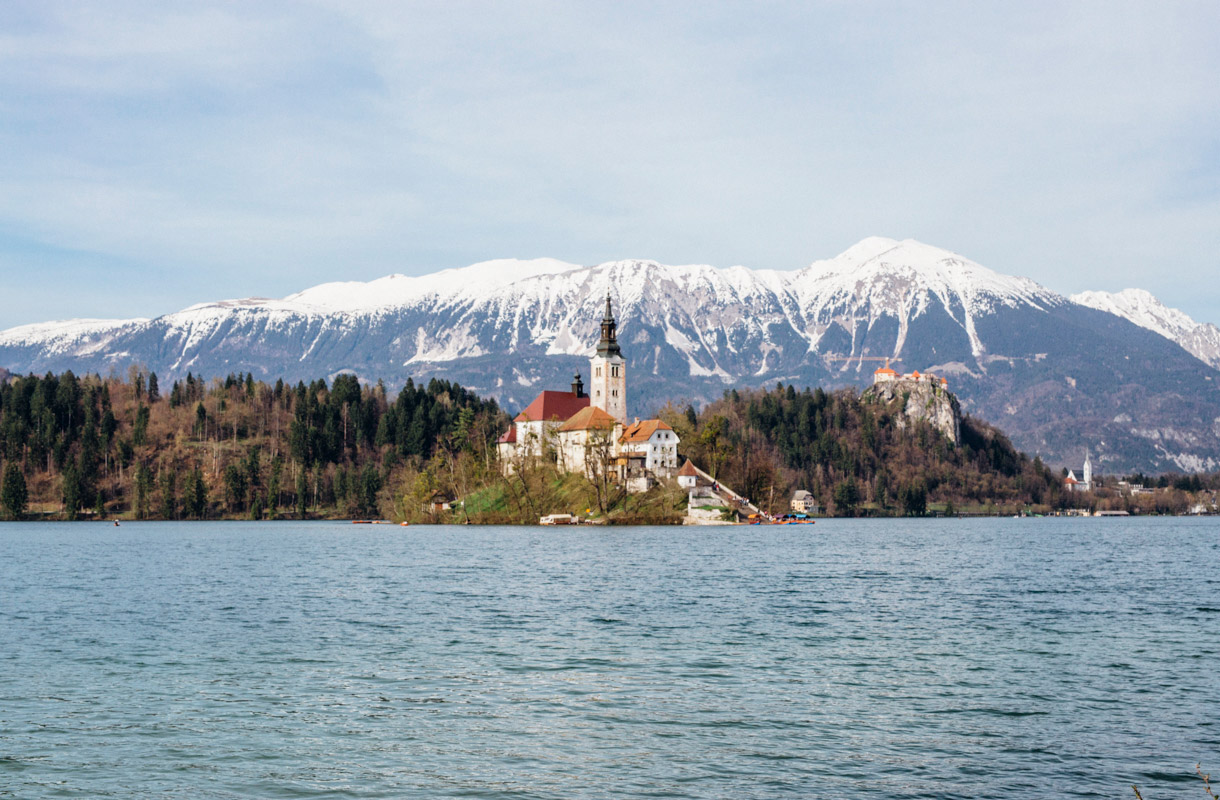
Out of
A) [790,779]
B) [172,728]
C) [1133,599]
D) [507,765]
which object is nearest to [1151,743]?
[790,779]

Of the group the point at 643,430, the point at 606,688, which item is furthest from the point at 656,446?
the point at 606,688

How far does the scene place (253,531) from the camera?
182m

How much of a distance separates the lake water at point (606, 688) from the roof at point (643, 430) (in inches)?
4176

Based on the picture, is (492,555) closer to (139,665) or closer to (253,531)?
(139,665)

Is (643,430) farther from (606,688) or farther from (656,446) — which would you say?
(606,688)

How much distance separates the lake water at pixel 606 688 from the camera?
25.6 meters

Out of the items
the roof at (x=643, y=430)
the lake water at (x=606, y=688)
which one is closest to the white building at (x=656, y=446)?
the roof at (x=643, y=430)

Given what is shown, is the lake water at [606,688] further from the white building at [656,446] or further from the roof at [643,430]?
the roof at [643,430]

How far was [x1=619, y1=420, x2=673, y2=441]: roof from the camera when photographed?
186 meters

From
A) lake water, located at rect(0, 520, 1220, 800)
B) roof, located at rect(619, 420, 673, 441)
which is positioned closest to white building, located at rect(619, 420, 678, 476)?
roof, located at rect(619, 420, 673, 441)

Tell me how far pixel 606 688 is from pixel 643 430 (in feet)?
499

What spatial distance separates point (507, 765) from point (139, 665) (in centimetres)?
2009

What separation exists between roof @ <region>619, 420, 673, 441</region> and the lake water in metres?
106

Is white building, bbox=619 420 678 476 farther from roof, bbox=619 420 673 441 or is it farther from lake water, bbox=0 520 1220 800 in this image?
lake water, bbox=0 520 1220 800
